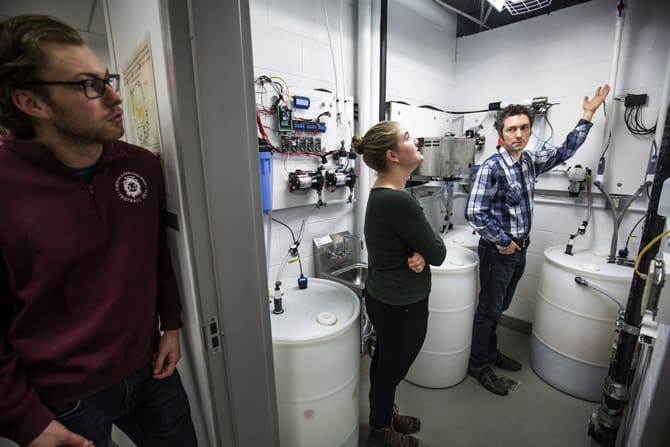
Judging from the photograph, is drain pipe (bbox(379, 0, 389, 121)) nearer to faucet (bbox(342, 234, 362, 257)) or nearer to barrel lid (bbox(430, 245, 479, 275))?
faucet (bbox(342, 234, 362, 257))

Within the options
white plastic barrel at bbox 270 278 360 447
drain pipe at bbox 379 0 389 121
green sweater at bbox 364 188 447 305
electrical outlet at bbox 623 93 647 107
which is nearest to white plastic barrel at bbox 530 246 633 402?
electrical outlet at bbox 623 93 647 107

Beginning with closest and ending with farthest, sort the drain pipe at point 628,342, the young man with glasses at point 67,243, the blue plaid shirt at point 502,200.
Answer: the young man with glasses at point 67,243 < the drain pipe at point 628,342 < the blue plaid shirt at point 502,200

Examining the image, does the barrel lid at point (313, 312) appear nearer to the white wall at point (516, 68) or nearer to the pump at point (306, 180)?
the white wall at point (516, 68)

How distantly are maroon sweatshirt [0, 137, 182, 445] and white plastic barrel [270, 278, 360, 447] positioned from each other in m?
0.52

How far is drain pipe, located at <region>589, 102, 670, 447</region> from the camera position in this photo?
43.6 inches

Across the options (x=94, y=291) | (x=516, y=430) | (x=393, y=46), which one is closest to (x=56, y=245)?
(x=94, y=291)

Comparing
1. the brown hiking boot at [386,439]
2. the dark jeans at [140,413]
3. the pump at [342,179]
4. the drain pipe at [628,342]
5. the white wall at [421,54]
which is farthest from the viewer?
the white wall at [421,54]

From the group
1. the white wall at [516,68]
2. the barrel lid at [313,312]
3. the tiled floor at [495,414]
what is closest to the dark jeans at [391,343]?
the barrel lid at [313,312]

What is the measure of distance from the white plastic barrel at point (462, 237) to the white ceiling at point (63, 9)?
2.38 m

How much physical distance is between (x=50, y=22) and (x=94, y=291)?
57cm

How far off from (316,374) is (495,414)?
1230mm

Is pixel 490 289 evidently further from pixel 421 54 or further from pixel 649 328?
pixel 421 54

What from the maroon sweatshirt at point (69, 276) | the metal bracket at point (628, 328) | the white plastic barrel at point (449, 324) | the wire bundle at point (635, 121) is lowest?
the white plastic barrel at point (449, 324)

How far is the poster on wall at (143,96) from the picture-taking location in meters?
0.75
